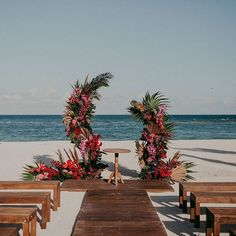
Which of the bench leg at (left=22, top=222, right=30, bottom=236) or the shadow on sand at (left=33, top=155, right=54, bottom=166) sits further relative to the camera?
the shadow on sand at (left=33, top=155, right=54, bottom=166)

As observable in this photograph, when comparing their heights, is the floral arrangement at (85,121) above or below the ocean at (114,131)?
above

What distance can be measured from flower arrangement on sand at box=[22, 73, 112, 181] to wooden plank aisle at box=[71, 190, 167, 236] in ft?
7.55

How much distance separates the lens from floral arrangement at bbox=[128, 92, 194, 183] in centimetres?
976

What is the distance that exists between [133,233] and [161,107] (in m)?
5.64

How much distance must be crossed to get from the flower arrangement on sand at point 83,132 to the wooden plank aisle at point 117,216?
90.6 inches

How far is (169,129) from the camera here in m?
10.0

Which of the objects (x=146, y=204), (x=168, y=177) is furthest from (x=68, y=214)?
(x=168, y=177)

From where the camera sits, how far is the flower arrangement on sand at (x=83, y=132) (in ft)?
32.1

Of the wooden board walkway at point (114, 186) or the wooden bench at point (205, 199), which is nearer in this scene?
the wooden bench at point (205, 199)

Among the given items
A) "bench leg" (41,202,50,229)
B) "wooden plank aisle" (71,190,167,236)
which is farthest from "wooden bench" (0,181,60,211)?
"bench leg" (41,202,50,229)

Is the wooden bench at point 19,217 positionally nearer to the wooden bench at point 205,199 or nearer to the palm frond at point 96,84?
the wooden bench at point 205,199

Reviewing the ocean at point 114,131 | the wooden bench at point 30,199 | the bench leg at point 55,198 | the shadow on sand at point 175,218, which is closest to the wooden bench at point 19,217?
the wooden bench at point 30,199

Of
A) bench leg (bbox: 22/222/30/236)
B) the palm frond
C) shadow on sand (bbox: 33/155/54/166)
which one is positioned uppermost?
the palm frond

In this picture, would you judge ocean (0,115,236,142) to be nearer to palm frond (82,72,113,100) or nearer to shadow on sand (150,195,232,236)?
palm frond (82,72,113,100)
